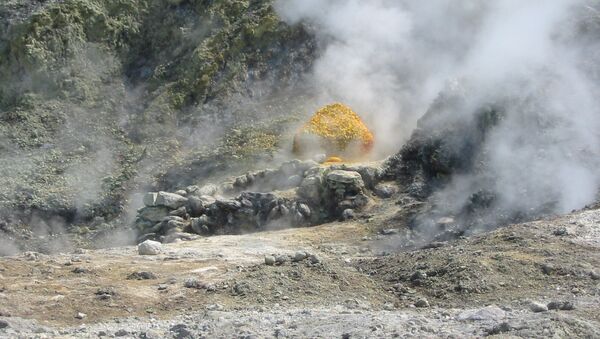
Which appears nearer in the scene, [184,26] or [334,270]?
[334,270]

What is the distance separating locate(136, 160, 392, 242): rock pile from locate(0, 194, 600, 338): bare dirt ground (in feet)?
12.7

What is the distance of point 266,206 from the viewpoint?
1828cm

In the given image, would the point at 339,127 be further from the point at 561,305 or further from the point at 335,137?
the point at 561,305

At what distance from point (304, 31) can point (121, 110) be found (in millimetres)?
5568

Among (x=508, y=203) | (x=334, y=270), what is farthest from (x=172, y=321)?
(x=508, y=203)

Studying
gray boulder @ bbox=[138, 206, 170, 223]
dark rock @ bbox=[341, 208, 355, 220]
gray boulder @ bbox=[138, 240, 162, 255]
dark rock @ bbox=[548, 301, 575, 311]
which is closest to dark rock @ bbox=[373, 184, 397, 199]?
dark rock @ bbox=[341, 208, 355, 220]

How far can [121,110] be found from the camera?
26.0 m

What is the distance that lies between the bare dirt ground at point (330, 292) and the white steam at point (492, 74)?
3.14 m

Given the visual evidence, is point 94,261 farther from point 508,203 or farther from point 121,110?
point 121,110

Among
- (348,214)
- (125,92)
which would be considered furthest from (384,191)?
(125,92)

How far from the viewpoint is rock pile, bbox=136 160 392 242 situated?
59.5 feet

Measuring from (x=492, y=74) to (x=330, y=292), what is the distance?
897cm

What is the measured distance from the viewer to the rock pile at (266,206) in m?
18.1

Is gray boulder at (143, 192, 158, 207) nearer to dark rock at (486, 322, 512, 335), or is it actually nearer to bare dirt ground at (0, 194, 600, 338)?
bare dirt ground at (0, 194, 600, 338)
